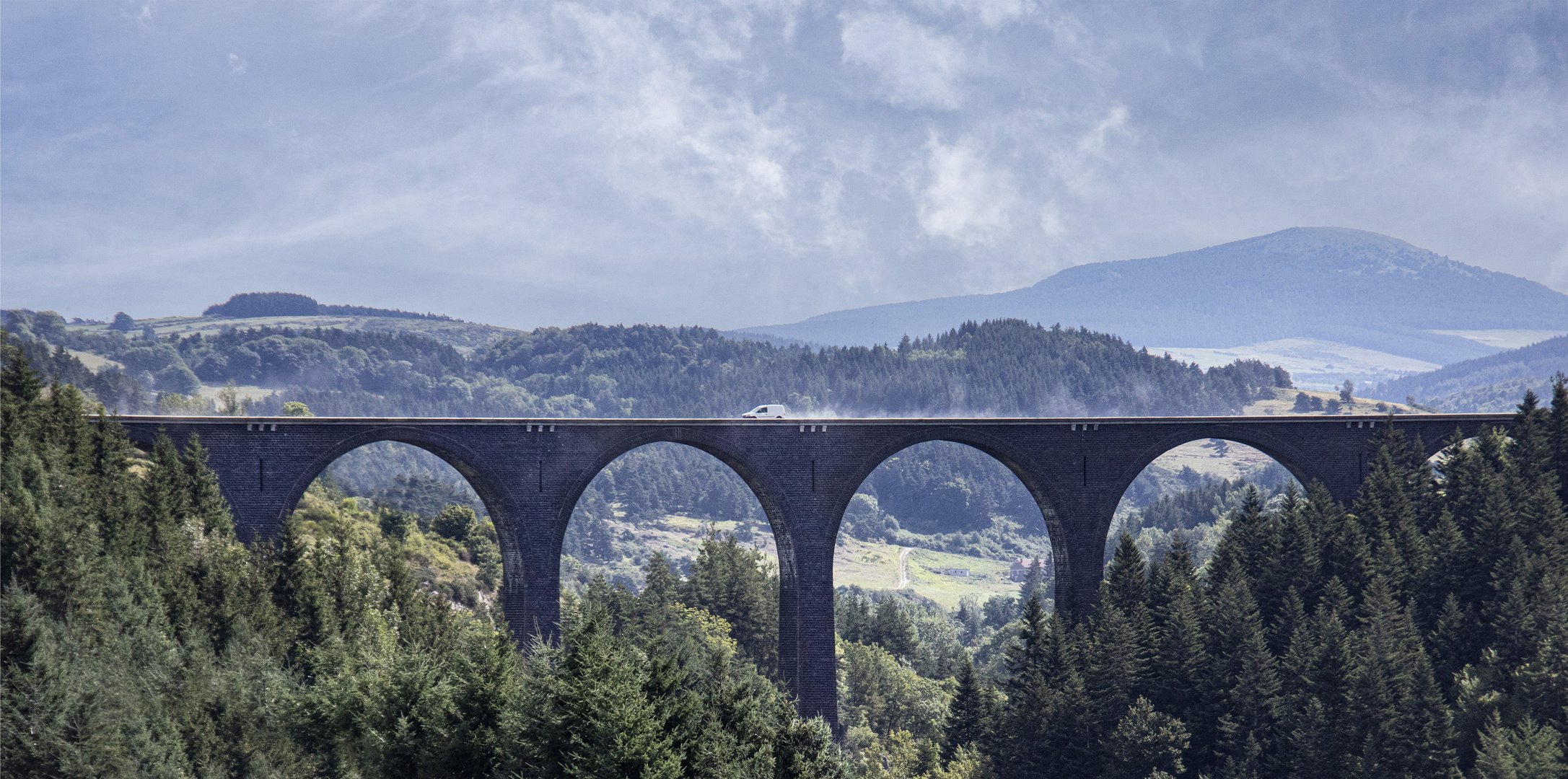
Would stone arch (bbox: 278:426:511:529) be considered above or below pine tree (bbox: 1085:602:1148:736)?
above

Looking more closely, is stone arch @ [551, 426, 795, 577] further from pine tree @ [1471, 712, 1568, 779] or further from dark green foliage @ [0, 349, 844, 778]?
pine tree @ [1471, 712, 1568, 779]

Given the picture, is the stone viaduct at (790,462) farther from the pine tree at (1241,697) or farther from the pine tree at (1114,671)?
the pine tree at (1241,697)

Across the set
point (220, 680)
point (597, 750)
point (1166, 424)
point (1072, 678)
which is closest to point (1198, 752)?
point (1072, 678)

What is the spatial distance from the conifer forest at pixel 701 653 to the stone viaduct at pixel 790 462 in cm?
173

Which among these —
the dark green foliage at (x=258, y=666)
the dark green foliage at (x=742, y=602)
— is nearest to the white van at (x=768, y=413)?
the dark green foliage at (x=258, y=666)

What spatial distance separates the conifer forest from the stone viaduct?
1.73m

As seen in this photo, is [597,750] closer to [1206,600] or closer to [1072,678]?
[1072,678]

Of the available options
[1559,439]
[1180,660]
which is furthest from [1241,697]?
[1559,439]

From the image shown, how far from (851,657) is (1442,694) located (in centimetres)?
4065

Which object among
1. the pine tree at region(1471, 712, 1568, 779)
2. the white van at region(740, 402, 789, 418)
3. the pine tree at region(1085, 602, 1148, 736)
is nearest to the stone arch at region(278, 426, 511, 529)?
the white van at region(740, 402, 789, 418)

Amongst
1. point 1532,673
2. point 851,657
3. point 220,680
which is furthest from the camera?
point 851,657

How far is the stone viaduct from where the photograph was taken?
4922 centimetres

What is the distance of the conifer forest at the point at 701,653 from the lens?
27.4 metres

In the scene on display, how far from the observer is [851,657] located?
8038cm
